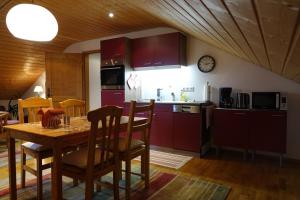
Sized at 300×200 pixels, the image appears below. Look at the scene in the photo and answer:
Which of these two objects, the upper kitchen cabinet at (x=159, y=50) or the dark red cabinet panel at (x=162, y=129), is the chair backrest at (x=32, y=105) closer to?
the dark red cabinet panel at (x=162, y=129)

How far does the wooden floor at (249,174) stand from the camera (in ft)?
7.60

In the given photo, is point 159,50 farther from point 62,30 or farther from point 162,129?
point 62,30

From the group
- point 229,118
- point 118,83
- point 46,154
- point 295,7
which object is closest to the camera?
point 295,7

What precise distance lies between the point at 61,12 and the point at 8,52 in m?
1.91

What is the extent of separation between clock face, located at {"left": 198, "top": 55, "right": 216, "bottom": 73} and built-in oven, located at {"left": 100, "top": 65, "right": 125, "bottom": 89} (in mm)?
1450

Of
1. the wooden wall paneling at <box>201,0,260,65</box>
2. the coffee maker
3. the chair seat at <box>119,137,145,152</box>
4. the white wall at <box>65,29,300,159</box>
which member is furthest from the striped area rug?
the wooden wall paneling at <box>201,0,260,65</box>

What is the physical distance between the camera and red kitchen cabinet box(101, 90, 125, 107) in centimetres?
427

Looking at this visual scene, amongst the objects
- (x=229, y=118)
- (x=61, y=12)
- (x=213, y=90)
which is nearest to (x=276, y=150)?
(x=229, y=118)

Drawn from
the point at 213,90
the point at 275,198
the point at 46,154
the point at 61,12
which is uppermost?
the point at 61,12

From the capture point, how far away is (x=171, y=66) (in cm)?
393

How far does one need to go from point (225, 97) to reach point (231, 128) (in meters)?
0.52

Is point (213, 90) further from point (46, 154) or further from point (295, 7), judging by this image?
point (295, 7)

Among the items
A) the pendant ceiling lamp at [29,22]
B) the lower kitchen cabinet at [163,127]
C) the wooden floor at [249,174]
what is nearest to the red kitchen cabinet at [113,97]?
the lower kitchen cabinet at [163,127]

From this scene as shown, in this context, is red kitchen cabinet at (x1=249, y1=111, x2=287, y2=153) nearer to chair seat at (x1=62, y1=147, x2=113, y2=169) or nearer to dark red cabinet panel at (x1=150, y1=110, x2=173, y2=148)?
dark red cabinet panel at (x1=150, y1=110, x2=173, y2=148)
